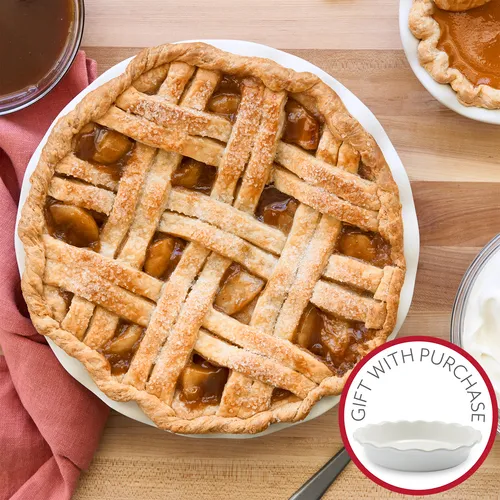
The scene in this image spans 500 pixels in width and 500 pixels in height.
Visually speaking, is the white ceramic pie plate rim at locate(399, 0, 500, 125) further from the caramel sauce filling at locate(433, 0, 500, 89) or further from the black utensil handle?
the black utensil handle

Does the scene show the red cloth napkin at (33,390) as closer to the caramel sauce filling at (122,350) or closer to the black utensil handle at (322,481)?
the caramel sauce filling at (122,350)

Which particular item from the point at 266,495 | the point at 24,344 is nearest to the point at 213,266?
the point at 24,344


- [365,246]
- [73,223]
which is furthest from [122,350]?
[365,246]

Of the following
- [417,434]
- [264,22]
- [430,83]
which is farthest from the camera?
[264,22]

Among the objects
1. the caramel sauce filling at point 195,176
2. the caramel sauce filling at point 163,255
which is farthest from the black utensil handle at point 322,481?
the caramel sauce filling at point 195,176

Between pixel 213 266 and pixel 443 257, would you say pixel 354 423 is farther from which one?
pixel 443 257

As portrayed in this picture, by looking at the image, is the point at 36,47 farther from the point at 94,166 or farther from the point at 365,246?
the point at 365,246
